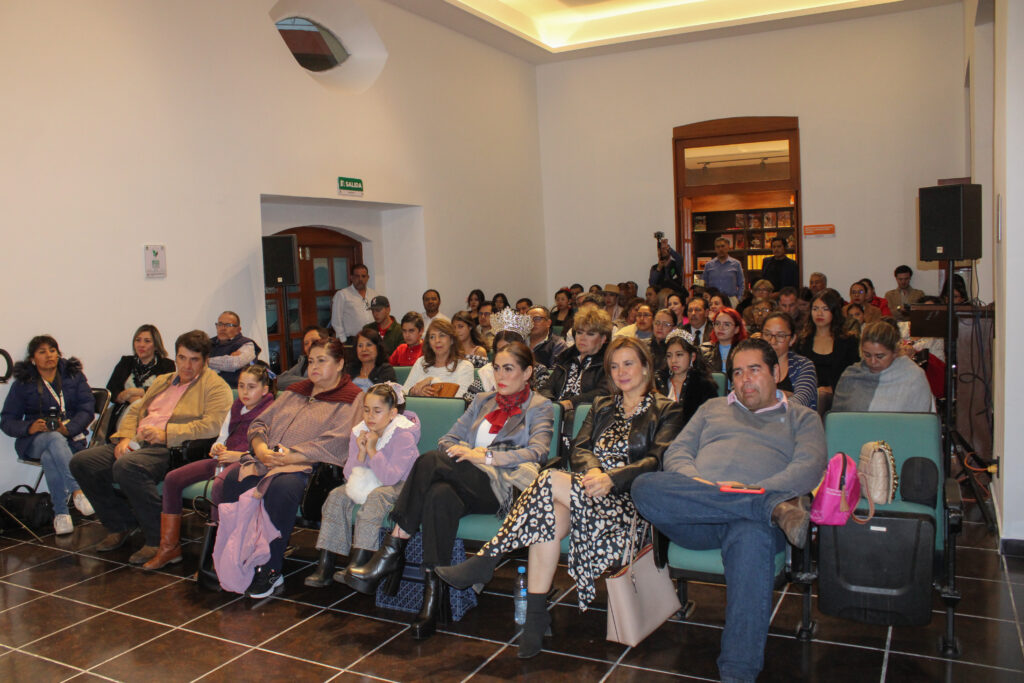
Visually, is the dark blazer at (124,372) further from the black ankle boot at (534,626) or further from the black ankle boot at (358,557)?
the black ankle boot at (534,626)

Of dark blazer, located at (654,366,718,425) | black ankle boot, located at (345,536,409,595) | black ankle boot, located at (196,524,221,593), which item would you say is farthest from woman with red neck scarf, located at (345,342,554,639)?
black ankle boot, located at (196,524,221,593)

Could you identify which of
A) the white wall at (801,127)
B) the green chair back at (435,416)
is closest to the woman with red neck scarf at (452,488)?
the green chair back at (435,416)

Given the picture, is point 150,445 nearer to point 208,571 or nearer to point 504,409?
point 208,571

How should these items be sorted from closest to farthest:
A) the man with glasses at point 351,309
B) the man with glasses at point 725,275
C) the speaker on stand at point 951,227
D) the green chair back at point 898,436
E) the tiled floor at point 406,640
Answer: the tiled floor at point 406,640 < the green chair back at point 898,436 < the speaker on stand at point 951,227 < the man with glasses at point 351,309 < the man with glasses at point 725,275

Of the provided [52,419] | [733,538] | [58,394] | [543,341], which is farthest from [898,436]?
[58,394]

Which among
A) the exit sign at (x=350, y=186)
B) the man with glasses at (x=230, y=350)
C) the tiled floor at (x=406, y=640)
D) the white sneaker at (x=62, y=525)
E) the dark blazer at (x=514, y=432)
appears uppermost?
the exit sign at (x=350, y=186)

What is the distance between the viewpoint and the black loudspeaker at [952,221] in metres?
5.11

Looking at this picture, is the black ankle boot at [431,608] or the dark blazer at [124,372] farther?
the dark blazer at [124,372]

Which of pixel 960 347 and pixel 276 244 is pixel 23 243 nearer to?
pixel 276 244

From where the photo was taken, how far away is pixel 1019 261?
4.11 meters

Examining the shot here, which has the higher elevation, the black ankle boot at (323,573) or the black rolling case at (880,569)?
the black rolling case at (880,569)

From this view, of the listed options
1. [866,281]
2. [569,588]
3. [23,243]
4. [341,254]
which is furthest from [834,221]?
[23,243]

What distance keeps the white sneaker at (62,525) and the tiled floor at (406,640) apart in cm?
94

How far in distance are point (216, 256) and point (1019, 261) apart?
6.07m
